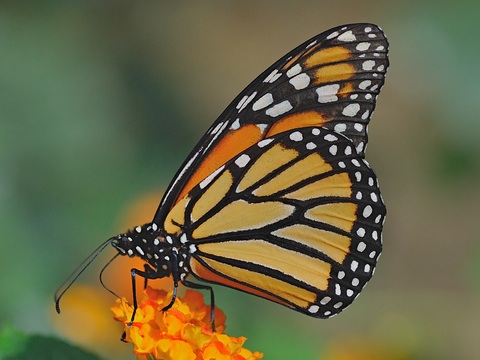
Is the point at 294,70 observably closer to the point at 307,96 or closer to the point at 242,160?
the point at 307,96

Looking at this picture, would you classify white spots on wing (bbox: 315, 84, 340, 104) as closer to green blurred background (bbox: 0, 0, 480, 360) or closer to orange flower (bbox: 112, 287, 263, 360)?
orange flower (bbox: 112, 287, 263, 360)

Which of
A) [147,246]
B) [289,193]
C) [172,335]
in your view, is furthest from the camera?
[289,193]

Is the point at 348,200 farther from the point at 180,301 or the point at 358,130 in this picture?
the point at 180,301

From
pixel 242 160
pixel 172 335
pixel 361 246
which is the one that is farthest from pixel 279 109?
pixel 172 335

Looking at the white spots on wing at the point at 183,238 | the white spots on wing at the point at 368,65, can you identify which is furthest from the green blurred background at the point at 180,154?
the white spots on wing at the point at 368,65

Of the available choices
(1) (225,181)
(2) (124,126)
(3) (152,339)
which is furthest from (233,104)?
(2) (124,126)
